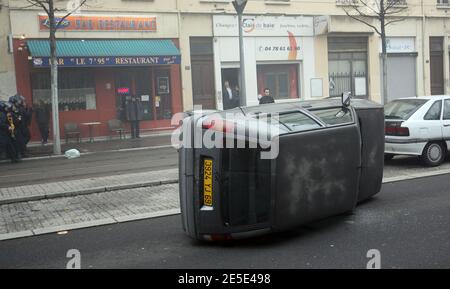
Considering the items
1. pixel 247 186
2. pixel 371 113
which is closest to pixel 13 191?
pixel 247 186

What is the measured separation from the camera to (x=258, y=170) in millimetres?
5609

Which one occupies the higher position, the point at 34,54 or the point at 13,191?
the point at 34,54

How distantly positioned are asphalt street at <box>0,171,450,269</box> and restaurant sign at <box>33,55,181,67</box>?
40.2ft

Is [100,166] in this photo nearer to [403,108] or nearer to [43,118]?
[43,118]

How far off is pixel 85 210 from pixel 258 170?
142 inches

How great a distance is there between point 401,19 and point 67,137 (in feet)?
56.6

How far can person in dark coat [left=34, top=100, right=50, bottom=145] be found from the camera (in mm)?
18422

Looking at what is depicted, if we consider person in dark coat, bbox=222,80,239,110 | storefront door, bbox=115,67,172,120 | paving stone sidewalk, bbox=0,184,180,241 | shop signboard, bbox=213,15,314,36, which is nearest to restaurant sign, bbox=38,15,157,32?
storefront door, bbox=115,67,172,120

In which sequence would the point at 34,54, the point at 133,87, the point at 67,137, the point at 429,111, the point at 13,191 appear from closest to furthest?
the point at 13,191 < the point at 429,111 < the point at 34,54 < the point at 67,137 < the point at 133,87

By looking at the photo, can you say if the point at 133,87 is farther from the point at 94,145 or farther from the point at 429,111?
the point at 429,111

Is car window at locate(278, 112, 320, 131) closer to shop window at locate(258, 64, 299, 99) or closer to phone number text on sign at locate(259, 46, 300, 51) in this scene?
phone number text on sign at locate(259, 46, 300, 51)

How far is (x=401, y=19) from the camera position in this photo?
85.2 ft

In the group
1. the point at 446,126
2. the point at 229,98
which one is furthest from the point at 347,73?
the point at 446,126

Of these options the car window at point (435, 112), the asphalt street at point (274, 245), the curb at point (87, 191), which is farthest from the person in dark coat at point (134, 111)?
the asphalt street at point (274, 245)
